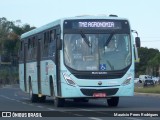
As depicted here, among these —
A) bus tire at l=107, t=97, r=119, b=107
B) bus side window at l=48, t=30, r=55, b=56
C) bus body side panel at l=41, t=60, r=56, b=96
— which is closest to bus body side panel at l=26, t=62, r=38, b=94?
bus body side panel at l=41, t=60, r=56, b=96

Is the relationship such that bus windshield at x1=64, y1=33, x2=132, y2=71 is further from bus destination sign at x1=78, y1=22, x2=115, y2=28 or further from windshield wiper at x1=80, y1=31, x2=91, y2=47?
bus destination sign at x1=78, y1=22, x2=115, y2=28

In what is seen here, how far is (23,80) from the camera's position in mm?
35031

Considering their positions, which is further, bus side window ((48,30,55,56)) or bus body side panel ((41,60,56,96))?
bus side window ((48,30,55,56))

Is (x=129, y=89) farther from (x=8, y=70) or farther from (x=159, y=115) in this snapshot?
(x=8, y=70)

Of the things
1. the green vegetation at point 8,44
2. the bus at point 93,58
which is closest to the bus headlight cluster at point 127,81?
the bus at point 93,58

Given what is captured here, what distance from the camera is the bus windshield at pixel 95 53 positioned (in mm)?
24922

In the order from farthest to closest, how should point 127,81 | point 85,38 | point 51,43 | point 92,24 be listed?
point 51,43 < point 92,24 < point 127,81 < point 85,38

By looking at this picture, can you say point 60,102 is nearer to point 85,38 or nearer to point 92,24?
point 85,38

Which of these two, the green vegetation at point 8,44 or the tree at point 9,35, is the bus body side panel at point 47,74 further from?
the tree at point 9,35

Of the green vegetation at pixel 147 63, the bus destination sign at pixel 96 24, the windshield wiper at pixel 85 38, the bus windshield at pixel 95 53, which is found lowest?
the green vegetation at pixel 147 63

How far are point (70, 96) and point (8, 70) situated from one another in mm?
100944

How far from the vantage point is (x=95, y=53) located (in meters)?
25.0

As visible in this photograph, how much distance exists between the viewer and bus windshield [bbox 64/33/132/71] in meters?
24.9

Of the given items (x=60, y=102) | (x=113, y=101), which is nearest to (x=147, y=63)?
(x=113, y=101)
